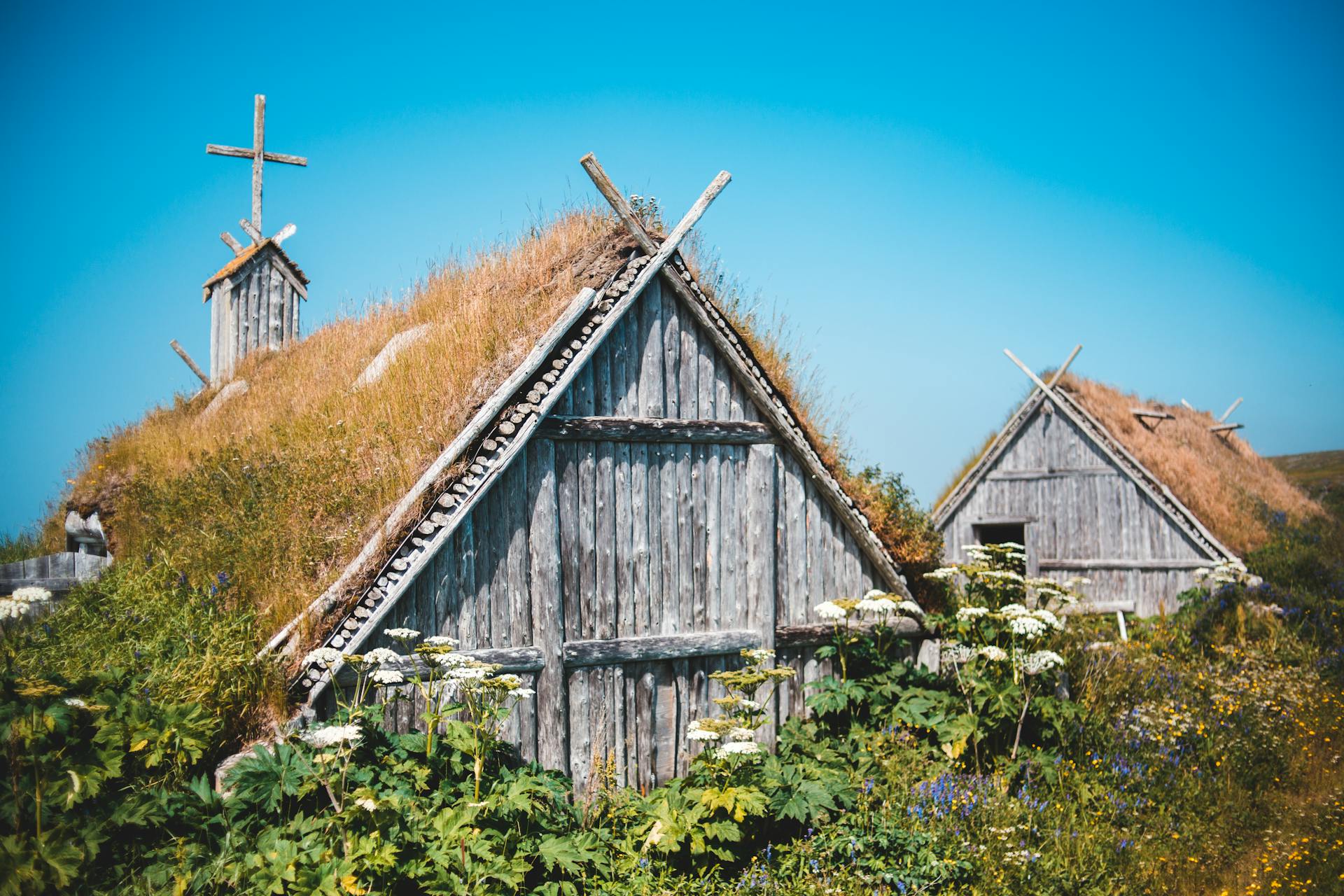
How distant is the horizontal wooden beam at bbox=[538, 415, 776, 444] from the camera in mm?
7242

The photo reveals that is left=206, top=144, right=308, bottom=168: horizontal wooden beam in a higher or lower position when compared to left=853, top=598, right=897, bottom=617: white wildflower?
higher

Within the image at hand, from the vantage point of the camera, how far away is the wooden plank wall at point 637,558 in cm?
687

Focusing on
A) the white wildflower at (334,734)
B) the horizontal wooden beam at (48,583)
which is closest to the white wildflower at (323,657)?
the white wildflower at (334,734)

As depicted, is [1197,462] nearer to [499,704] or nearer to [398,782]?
[499,704]

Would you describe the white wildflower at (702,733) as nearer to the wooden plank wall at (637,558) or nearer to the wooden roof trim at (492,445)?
the wooden plank wall at (637,558)

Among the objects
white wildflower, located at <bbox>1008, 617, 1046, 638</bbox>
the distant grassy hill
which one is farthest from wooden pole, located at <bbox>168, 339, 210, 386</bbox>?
the distant grassy hill

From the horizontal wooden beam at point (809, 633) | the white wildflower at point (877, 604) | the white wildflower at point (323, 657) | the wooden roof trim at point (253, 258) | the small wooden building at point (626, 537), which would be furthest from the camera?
the wooden roof trim at point (253, 258)

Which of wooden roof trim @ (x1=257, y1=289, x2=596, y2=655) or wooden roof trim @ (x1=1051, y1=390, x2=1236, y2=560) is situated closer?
wooden roof trim @ (x1=257, y1=289, x2=596, y2=655)

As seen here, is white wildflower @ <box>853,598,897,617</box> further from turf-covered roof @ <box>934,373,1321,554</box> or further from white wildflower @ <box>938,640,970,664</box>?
turf-covered roof @ <box>934,373,1321,554</box>

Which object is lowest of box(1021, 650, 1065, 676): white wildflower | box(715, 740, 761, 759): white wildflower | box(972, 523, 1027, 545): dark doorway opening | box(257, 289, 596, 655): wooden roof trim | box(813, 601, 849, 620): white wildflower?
box(715, 740, 761, 759): white wildflower

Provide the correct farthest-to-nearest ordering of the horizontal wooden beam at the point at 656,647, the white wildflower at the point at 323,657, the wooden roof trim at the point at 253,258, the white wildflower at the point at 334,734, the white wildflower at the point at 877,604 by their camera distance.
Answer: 1. the wooden roof trim at the point at 253,258
2. the white wildflower at the point at 877,604
3. the horizontal wooden beam at the point at 656,647
4. the white wildflower at the point at 323,657
5. the white wildflower at the point at 334,734

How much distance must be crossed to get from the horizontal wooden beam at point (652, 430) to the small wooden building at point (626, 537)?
0.06 feet

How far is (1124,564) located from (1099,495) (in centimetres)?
146

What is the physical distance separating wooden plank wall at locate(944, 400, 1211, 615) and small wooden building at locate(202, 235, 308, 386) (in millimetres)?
15130
